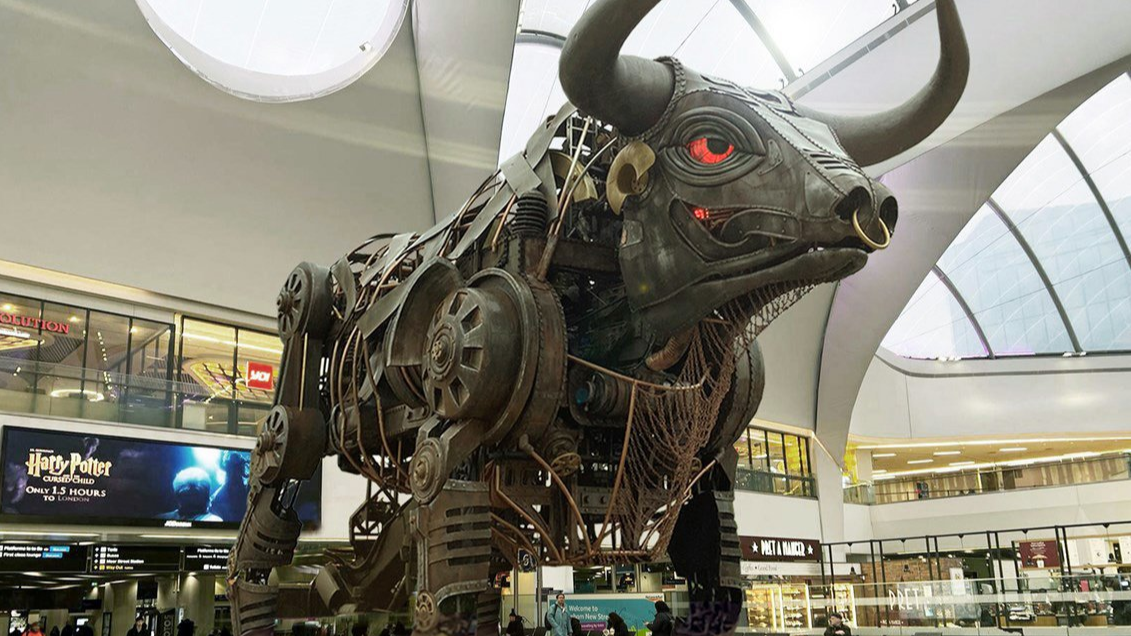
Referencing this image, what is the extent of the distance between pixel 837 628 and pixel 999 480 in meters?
27.3

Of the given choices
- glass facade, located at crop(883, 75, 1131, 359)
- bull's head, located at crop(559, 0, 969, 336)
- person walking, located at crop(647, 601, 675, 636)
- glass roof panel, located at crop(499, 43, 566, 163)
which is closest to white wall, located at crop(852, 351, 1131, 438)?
glass facade, located at crop(883, 75, 1131, 359)

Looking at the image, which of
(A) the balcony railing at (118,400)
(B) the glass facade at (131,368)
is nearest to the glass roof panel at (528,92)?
(B) the glass facade at (131,368)

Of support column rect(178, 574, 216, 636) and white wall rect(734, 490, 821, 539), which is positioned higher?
white wall rect(734, 490, 821, 539)

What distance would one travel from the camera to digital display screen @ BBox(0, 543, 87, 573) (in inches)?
595

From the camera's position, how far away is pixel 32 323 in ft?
55.1

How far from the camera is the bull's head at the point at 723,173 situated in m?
4.25

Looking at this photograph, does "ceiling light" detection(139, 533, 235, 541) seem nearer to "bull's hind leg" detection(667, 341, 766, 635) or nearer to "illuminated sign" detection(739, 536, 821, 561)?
"illuminated sign" detection(739, 536, 821, 561)

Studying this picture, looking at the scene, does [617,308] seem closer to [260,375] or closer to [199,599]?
[260,375]

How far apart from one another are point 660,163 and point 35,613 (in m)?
25.6

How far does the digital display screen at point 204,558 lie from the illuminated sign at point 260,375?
3492mm

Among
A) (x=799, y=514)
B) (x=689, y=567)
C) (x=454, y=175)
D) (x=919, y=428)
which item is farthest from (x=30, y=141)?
(x=919, y=428)

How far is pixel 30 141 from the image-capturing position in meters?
16.5

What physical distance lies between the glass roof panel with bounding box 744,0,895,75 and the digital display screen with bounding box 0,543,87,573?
17.6 metres

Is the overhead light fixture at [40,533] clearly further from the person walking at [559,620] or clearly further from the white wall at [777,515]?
the white wall at [777,515]
